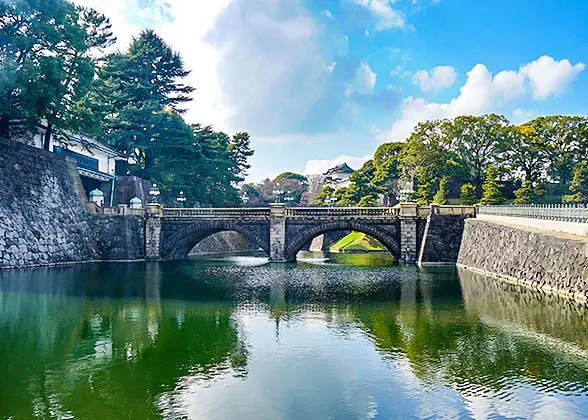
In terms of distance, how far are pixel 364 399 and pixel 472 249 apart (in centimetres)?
2932

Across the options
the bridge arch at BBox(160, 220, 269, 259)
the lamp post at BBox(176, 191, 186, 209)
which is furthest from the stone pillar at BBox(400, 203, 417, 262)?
the lamp post at BBox(176, 191, 186, 209)

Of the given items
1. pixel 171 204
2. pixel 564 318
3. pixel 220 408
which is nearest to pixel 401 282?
pixel 564 318

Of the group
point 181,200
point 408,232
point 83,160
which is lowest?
point 408,232

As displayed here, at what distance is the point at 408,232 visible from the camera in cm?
4462

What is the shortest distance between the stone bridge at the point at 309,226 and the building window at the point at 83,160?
9.54m

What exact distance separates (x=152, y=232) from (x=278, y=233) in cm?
1161

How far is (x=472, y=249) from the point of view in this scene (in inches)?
1539

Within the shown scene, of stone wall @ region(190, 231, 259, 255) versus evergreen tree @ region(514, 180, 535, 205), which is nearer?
evergreen tree @ region(514, 180, 535, 205)

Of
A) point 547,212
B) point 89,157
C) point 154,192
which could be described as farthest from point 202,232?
point 547,212

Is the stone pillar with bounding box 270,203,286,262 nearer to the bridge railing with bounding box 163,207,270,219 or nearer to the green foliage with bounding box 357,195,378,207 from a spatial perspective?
the bridge railing with bounding box 163,207,270,219

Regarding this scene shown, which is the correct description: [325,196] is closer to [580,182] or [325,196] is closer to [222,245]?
[222,245]

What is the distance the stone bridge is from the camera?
1695 inches

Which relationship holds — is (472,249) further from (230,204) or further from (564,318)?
(230,204)

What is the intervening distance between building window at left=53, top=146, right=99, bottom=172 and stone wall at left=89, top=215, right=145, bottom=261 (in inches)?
324
